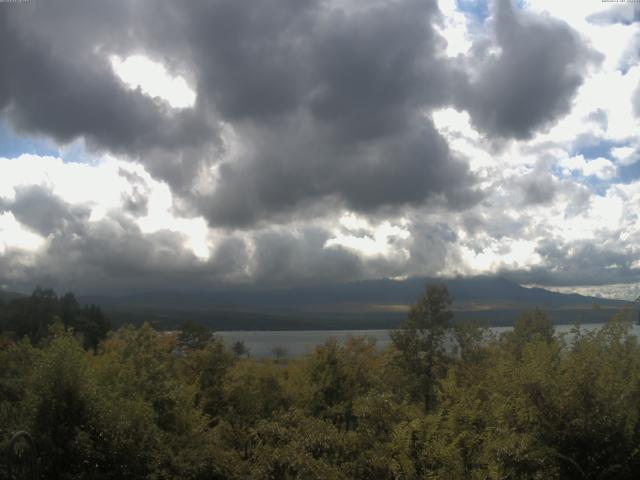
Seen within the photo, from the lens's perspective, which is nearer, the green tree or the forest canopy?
the forest canopy

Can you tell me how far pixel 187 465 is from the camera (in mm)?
16609

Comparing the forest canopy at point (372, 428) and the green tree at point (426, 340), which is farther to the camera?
the green tree at point (426, 340)

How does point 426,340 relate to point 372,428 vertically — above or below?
above

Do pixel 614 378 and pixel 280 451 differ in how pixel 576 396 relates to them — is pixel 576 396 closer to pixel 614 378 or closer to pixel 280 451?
pixel 614 378

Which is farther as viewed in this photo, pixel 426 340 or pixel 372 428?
pixel 426 340

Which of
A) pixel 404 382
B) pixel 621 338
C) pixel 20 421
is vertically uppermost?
pixel 621 338

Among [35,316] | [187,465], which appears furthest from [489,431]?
[35,316]

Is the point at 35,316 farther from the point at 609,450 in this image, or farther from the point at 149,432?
the point at 609,450

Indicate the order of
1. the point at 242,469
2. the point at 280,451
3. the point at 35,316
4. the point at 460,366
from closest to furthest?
1. the point at 280,451
2. the point at 242,469
3. the point at 460,366
4. the point at 35,316

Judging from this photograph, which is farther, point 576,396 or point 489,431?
point 489,431

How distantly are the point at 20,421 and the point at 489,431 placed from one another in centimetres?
1241

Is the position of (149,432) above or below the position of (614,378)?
below

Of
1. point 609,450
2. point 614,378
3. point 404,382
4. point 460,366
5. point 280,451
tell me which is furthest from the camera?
point 460,366

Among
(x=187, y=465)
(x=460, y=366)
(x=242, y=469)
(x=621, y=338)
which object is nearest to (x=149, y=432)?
(x=187, y=465)
